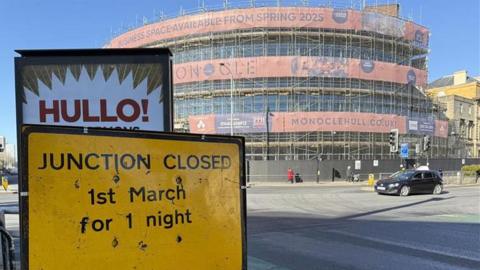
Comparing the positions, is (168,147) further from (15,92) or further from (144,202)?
(15,92)

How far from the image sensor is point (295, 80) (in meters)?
46.3

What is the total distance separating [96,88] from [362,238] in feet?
25.6

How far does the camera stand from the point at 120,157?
2502 millimetres

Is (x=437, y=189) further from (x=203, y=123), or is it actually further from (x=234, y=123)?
(x=203, y=123)

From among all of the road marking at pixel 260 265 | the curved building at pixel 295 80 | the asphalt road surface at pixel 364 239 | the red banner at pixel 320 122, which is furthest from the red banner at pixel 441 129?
the road marking at pixel 260 265

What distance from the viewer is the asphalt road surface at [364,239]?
7.12 meters

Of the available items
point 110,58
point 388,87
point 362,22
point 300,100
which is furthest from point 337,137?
point 110,58

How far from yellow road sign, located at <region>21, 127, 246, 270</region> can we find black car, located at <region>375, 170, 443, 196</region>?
68.3 ft

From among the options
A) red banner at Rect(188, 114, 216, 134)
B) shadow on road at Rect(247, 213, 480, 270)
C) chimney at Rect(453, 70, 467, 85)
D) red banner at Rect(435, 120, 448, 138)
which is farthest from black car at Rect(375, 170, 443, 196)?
chimney at Rect(453, 70, 467, 85)

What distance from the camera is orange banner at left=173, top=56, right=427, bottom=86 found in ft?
150

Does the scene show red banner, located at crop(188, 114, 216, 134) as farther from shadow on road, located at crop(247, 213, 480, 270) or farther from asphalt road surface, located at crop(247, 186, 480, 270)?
shadow on road, located at crop(247, 213, 480, 270)

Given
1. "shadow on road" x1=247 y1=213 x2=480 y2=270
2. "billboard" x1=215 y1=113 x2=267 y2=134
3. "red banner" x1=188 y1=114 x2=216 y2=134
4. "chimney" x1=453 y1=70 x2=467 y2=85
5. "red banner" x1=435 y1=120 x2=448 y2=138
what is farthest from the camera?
"chimney" x1=453 y1=70 x2=467 y2=85

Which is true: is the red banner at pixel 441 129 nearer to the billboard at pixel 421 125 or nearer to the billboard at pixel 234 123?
the billboard at pixel 421 125

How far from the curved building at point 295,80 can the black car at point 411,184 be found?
20227 millimetres
